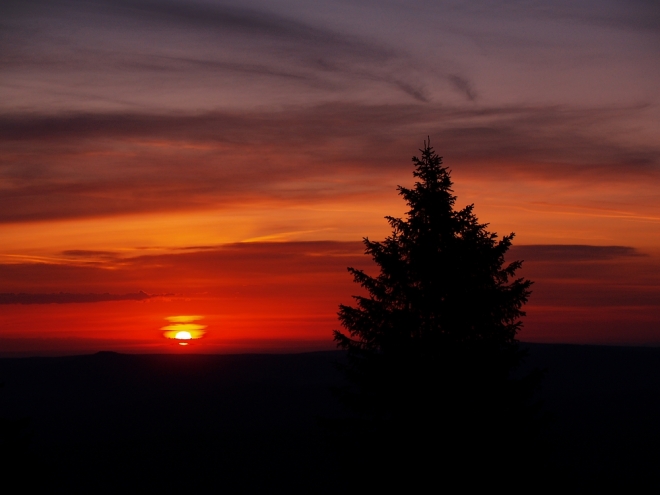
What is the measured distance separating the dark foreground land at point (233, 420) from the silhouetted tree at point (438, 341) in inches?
76.6

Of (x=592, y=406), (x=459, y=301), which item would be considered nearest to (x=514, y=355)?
(x=459, y=301)

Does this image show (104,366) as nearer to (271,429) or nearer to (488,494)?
(271,429)

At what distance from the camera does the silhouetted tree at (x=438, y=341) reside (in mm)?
18984

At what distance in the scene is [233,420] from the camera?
345ft

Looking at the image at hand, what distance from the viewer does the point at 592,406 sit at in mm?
102875

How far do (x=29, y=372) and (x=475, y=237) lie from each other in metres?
153

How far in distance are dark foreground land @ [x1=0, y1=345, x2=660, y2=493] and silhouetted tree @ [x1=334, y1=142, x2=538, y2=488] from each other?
1.95 metres

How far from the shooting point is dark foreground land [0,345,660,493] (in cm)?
6556

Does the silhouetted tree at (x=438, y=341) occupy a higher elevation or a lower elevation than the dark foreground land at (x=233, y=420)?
higher

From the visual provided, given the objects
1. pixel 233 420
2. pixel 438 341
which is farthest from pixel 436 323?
pixel 233 420

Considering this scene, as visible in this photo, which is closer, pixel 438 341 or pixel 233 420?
pixel 438 341

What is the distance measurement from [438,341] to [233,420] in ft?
296

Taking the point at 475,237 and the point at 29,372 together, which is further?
the point at 29,372

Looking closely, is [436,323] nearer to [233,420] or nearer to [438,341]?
[438,341]
